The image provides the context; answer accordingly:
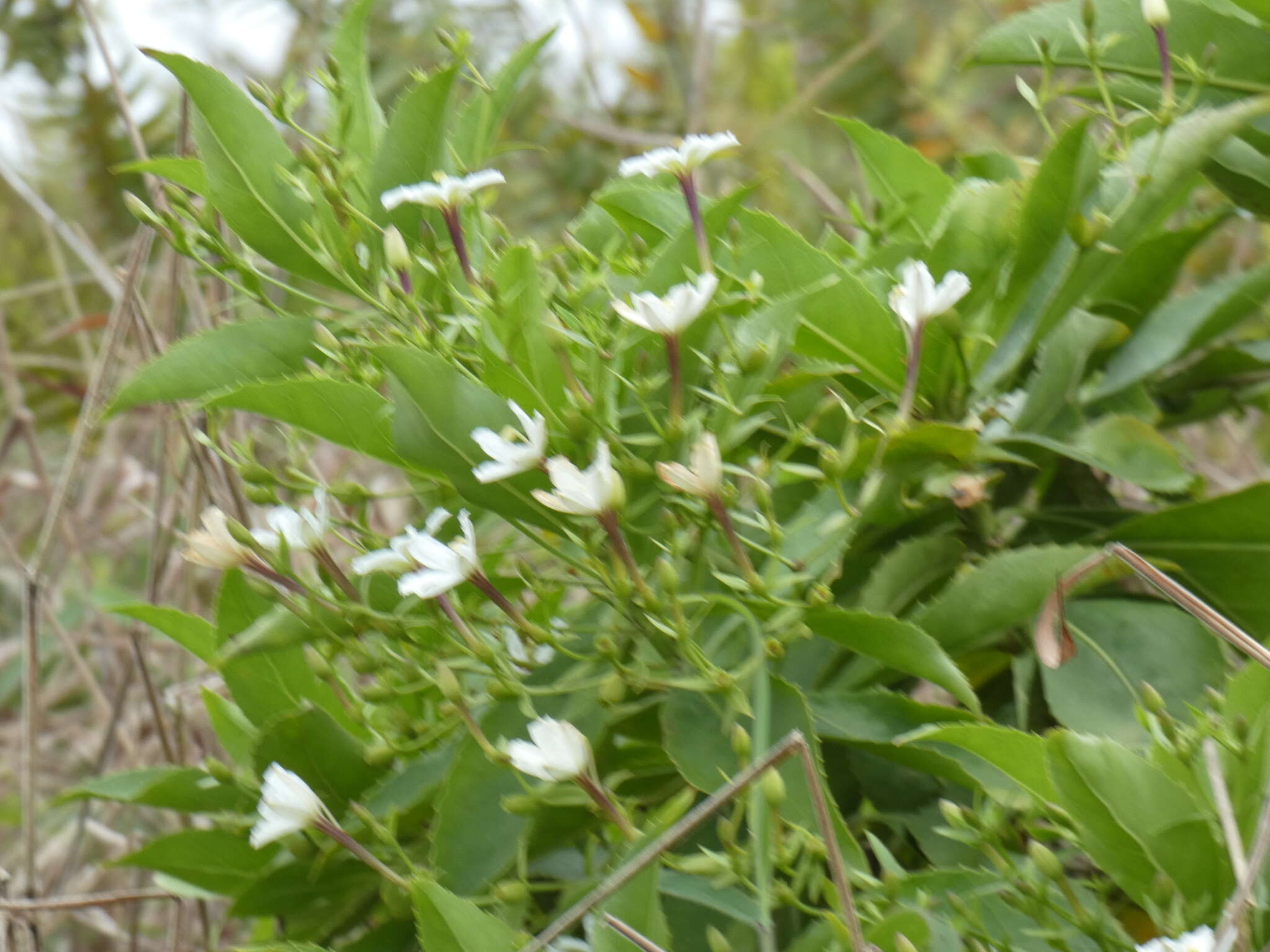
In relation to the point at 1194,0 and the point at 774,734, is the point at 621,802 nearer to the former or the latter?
the point at 774,734

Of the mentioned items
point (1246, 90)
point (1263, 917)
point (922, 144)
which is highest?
point (1246, 90)

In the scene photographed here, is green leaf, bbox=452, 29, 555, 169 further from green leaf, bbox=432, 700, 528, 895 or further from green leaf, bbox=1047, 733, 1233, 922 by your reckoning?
green leaf, bbox=1047, 733, 1233, 922

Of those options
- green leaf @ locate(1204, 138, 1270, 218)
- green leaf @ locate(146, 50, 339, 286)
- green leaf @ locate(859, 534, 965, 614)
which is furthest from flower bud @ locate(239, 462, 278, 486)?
green leaf @ locate(1204, 138, 1270, 218)

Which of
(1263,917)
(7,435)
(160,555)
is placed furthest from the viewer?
(7,435)

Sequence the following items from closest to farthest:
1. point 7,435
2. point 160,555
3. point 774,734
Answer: point 774,734 → point 160,555 → point 7,435

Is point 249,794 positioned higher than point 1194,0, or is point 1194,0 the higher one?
point 1194,0

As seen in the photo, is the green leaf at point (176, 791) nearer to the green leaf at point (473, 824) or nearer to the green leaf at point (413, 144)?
the green leaf at point (473, 824)

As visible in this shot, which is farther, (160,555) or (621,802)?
(160,555)

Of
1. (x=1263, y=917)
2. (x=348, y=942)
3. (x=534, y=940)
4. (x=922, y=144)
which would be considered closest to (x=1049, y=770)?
(x=1263, y=917)
